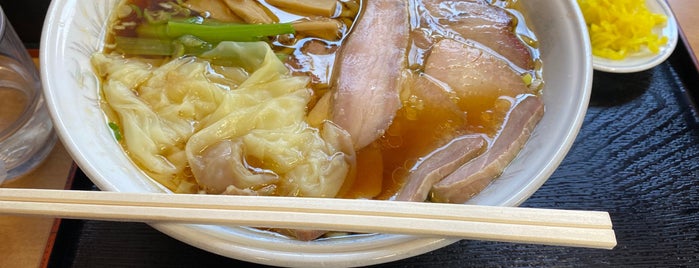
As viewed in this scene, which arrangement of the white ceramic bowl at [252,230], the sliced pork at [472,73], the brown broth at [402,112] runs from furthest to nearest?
the sliced pork at [472,73] → the brown broth at [402,112] → the white ceramic bowl at [252,230]

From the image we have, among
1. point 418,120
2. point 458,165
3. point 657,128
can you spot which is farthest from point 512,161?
point 657,128

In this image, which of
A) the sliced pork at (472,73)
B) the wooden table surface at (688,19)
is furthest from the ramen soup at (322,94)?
the wooden table surface at (688,19)

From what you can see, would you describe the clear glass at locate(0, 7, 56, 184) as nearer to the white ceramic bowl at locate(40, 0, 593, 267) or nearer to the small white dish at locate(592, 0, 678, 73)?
the white ceramic bowl at locate(40, 0, 593, 267)

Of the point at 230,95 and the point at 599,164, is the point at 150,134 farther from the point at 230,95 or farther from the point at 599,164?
the point at 599,164

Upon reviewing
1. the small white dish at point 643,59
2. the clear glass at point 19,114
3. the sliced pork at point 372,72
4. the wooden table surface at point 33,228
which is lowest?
the wooden table surface at point 33,228

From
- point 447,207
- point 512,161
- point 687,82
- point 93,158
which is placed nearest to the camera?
point 447,207

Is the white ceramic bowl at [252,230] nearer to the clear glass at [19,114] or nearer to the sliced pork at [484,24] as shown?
the sliced pork at [484,24]

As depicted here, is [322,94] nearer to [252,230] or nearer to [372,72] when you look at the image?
[372,72]
